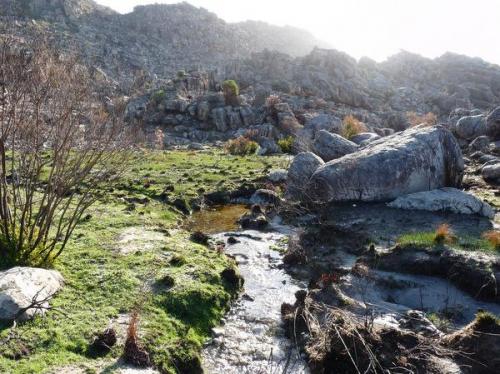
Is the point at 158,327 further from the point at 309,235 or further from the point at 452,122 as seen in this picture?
the point at 452,122

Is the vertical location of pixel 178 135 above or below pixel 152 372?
below

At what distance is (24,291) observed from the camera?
1270 centimetres

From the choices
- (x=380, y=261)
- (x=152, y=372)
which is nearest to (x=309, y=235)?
(x=380, y=261)

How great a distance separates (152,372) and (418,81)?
135 metres

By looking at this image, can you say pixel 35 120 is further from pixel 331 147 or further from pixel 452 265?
pixel 331 147

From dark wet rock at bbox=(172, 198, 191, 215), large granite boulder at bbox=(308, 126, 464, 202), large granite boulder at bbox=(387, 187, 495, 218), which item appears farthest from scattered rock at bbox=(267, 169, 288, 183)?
large granite boulder at bbox=(387, 187, 495, 218)

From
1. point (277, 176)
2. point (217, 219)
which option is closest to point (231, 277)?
point (217, 219)

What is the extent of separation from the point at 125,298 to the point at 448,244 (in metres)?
14.5

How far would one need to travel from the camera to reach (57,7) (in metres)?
148

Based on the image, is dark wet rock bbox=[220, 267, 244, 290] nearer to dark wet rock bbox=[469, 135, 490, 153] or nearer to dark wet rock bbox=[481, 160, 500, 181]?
dark wet rock bbox=[481, 160, 500, 181]

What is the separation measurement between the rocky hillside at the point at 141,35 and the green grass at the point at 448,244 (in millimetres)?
102430

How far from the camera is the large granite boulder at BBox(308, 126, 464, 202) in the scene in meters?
28.7

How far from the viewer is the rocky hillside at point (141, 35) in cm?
12924

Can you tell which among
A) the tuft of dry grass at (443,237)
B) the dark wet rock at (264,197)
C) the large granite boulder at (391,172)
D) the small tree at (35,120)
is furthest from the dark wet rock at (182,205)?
the tuft of dry grass at (443,237)
